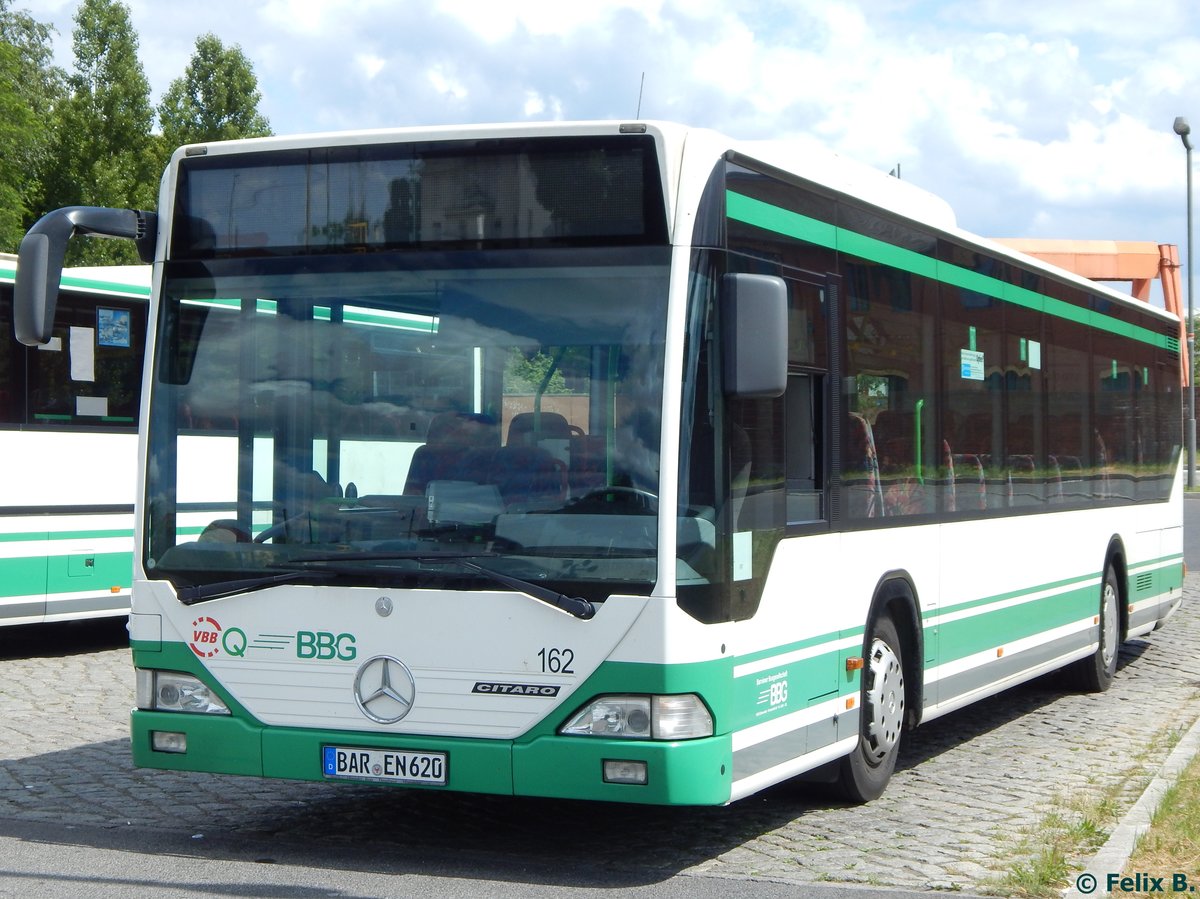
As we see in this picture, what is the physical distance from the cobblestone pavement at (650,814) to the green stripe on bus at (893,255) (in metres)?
2.74

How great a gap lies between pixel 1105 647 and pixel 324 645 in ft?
26.6

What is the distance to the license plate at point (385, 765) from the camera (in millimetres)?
6773

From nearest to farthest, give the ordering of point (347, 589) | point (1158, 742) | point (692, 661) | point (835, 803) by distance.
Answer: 1. point (692, 661)
2. point (347, 589)
3. point (835, 803)
4. point (1158, 742)

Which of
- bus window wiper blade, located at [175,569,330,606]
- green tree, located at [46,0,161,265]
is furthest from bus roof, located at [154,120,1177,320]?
green tree, located at [46,0,161,265]

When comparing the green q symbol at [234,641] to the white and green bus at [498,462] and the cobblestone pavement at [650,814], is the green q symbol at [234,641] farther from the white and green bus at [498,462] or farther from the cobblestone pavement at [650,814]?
the cobblestone pavement at [650,814]

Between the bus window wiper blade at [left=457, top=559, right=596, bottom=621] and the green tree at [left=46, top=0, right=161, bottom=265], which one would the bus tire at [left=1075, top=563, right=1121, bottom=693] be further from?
the green tree at [left=46, top=0, right=161, bottom=265]

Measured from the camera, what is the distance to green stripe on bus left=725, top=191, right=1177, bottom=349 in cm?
724

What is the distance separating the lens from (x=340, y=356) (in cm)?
708

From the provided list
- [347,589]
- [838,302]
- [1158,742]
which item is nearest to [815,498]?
[838,302]

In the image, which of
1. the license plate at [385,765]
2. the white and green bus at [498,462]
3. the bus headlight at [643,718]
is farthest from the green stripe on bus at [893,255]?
the license plate at [385,765]

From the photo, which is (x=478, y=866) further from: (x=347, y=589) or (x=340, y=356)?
(x=340, y=356)

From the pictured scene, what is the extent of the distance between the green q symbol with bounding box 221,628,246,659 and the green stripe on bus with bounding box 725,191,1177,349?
2.69m

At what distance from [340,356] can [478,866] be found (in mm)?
2206

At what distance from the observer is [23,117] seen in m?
31.4
